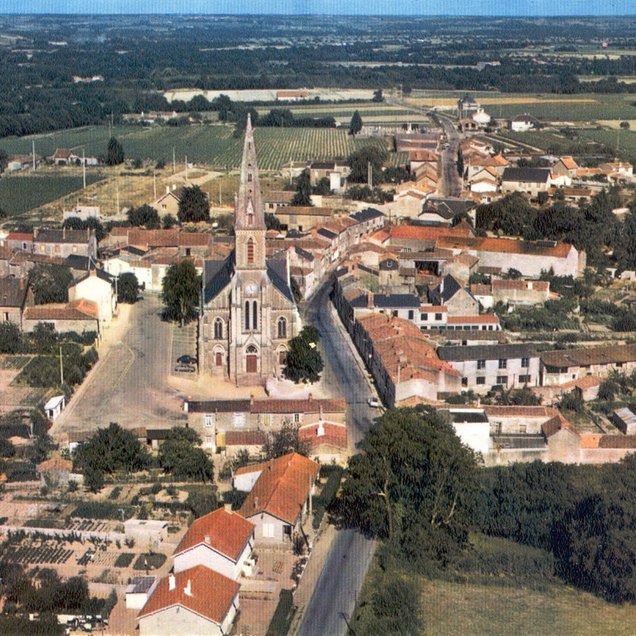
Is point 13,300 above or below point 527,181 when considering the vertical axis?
above

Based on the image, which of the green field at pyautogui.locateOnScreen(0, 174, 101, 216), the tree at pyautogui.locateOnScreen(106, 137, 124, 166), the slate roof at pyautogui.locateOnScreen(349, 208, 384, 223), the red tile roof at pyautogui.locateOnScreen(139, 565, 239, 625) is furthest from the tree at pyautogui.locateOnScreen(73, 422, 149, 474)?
the tree at pyautogui.locateOnScreen(106, 137, 124, 166)

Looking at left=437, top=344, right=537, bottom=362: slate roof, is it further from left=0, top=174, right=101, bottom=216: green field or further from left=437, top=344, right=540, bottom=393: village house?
left=0, top=174, right=101, bottom=216: green field

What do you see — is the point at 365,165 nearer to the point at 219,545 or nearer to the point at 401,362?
the point at 401,362

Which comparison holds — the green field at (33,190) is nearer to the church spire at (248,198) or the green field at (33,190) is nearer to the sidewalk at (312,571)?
the church spire at (248,198)

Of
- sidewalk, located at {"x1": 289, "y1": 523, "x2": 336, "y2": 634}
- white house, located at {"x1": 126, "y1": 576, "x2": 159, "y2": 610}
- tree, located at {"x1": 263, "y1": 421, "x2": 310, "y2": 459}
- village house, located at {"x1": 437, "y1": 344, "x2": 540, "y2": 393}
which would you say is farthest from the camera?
village house, located at {"x1": 437, "y1": 344, "x2": 540, "y2": 393}

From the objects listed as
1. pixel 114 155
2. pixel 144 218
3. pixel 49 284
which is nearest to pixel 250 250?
pixel 49 284

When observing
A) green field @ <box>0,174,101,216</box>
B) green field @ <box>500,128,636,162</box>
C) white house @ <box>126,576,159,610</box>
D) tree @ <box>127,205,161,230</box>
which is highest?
white house @ <box>126,576,159,610</box>

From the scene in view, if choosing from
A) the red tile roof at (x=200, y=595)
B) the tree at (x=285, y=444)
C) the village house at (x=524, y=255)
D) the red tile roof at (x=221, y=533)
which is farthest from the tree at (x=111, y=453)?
the village house at (x=524, y=255)
